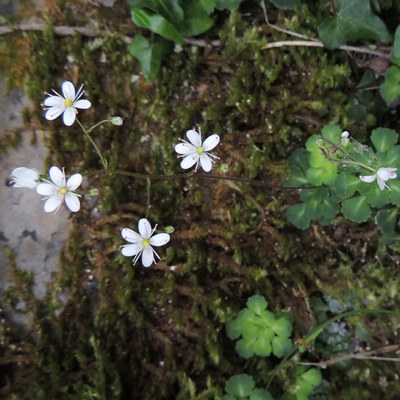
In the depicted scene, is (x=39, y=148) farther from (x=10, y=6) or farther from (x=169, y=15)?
(x=169, y=15)

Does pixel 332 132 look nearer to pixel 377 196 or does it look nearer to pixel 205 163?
pixel 377 196

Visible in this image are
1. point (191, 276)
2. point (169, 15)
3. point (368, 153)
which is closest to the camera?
point (368, 153)

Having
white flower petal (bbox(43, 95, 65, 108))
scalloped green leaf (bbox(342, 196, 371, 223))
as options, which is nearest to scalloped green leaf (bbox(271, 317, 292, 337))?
scalloped green leaf (bbox(342, 196, 371, 223))

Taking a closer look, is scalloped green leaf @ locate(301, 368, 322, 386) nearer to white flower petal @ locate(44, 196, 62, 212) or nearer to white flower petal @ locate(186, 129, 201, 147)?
white flower petal @ locate(186, 129, 201, 147)

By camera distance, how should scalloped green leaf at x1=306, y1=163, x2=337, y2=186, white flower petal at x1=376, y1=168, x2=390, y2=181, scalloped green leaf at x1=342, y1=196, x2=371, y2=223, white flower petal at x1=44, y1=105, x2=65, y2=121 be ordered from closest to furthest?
white flower petal at x1=376, y1=168, x2=390, y2=181 < white flower petal at x1=44, y1=105, x2=65, y2=121 < scalloped green leaf at x1=342, y1=196, x2=371, y2=223 < scalloped green leaf at x1=306, y1=163, x2=337, y2=186

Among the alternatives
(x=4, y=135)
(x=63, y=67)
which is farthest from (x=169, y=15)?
(x=4, y=135)

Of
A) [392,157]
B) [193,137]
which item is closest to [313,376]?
[392,157]

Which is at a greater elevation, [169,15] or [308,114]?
[169,15]

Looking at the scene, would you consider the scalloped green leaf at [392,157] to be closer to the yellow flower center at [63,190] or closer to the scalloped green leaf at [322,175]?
the scalloped green leaf at [322,175]
